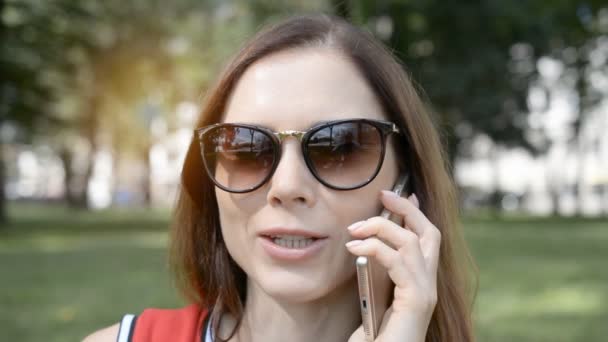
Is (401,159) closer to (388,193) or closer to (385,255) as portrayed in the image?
(388,193)

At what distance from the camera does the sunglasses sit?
1.54m

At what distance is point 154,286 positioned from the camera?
345 inches

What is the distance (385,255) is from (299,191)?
24cm

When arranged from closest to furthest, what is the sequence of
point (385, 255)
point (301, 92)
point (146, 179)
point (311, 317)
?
point (385, 255) → point (301, 92) → point (311, 317) → point (146, 179)

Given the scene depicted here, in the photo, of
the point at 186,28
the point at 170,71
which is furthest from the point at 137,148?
the point at 186,28

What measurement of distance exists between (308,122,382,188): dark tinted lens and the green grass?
1715 millimetres

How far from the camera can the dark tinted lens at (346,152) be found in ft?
5.04

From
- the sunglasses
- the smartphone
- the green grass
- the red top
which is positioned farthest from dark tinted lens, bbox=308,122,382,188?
the green grass

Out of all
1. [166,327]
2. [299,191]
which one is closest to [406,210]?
[299,191]

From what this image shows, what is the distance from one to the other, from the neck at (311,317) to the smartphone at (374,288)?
0.11m

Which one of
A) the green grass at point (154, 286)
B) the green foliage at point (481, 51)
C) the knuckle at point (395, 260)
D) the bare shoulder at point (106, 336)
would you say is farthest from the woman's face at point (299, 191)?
the green foliage at point (481, 51)

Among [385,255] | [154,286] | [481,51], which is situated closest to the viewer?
[385,255]

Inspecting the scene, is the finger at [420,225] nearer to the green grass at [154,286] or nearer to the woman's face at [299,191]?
the woman's face at [299,191]

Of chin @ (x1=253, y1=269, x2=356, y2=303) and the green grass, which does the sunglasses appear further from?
the green grass
